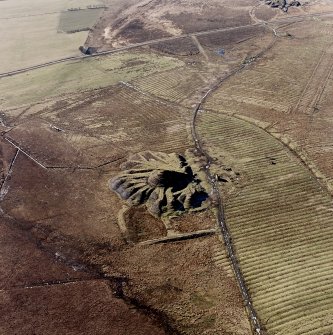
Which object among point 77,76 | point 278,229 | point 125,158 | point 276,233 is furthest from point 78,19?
point 276,233

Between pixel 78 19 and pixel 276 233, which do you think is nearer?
pixel 276 233

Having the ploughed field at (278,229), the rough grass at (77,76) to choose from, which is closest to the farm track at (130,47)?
the rough grass at (77,76)

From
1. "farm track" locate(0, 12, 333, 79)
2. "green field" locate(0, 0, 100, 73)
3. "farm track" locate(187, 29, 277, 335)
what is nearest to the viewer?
"farm track" locate(187, 29, 277, 335)

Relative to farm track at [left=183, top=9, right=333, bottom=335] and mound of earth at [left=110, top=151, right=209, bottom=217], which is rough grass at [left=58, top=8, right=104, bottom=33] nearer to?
farm track at [left=183, top=9, right=333, bottom=335]

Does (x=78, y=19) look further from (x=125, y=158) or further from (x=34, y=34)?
(x=125, y=158)

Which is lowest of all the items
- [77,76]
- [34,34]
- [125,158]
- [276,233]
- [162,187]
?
[34,34]

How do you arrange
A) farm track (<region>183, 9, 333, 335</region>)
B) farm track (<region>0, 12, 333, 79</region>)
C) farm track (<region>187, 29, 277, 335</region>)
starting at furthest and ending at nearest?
farm track (<region>0, 12, 333, 79</region>)
farm track (<region>183, 9, 333, 335</region>)
farm track (<region>187, 29, 277, 335</region>)

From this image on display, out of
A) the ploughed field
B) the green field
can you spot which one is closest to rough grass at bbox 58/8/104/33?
the green field
